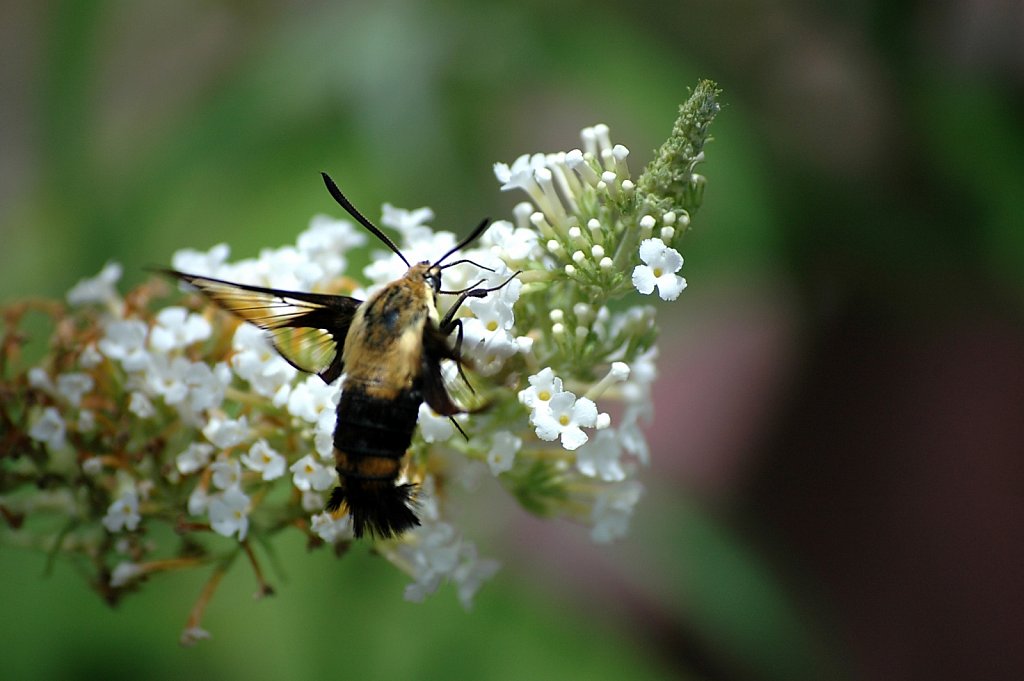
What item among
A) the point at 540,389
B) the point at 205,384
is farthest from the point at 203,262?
the point at 540,389

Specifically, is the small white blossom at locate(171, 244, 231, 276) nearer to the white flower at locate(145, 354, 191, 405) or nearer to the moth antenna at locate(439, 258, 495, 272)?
the white flower at locate(145, 354, 191, 405)

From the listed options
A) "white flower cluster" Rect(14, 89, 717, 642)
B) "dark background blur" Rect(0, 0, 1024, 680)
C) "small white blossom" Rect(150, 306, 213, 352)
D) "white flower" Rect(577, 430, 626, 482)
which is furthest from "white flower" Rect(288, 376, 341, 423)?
"dark background blur" Rect(0, 0, 1024, 680)

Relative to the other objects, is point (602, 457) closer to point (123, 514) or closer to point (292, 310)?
point (292, 310)

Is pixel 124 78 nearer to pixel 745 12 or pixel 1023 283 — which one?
pixel 745 12

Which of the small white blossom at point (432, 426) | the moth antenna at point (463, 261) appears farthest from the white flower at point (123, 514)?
the moth antenna at point (463, 261)

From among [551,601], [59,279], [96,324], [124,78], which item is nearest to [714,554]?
[551,601]

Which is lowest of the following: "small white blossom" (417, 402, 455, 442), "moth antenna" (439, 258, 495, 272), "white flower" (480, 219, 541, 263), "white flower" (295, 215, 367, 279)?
"small white blossom" (417, 402, 455, 442)
